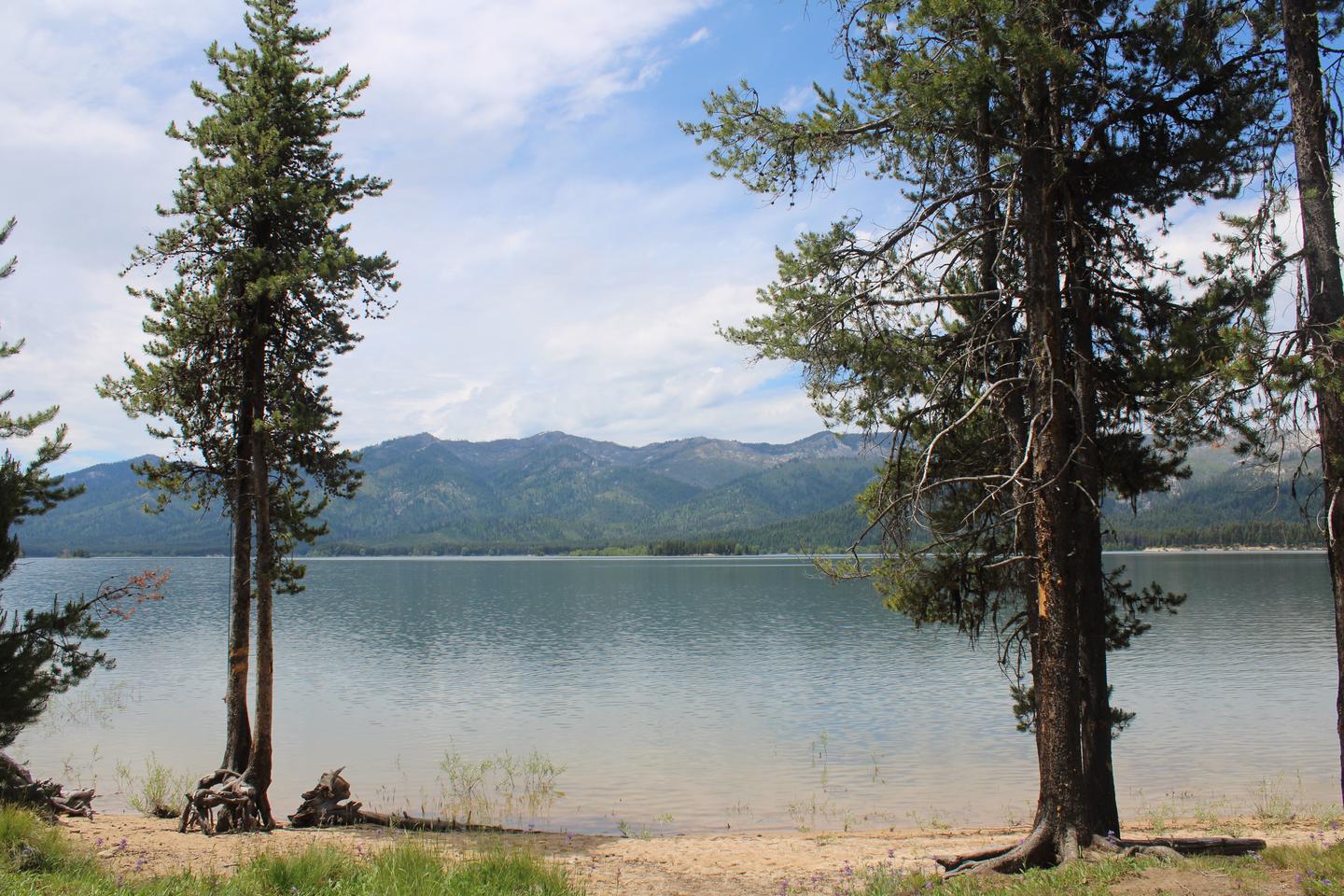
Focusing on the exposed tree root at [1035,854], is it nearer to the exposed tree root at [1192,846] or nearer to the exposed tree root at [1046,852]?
the exposed tree root at [1046,852]

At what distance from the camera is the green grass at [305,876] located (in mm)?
7348

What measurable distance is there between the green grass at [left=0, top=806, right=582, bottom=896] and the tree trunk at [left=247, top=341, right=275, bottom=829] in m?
4.26

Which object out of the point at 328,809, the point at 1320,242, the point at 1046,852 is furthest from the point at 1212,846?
the point at 328,809

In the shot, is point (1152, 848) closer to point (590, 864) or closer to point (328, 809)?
point (590, 864)

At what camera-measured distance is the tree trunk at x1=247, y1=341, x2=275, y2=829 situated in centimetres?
1315

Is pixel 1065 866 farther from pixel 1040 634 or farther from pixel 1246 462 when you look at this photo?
pixel 1246 462

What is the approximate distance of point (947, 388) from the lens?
11.2 metres

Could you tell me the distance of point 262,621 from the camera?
13523 millimetres

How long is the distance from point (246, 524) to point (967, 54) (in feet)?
40.5

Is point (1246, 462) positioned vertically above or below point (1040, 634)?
above

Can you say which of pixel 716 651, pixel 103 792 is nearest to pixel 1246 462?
pixel 103 792

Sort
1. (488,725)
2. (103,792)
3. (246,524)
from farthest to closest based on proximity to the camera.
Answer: (488,725) < (103,792) < (246,524)

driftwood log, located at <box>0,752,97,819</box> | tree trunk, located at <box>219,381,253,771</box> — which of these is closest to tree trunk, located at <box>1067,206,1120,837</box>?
tree trunk, located at <box>219,381,253,771</box>

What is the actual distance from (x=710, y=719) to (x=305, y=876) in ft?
62.5
